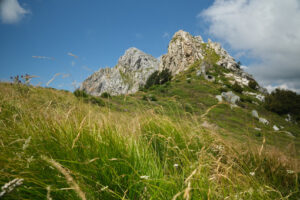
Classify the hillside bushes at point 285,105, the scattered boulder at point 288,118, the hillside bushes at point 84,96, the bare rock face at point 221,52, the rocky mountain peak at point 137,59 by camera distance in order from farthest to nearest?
the rocky mountain peak at point 137,59, the bare rock face at point 221,52, the hillside bushes at point 285,105, the scattered boulder at point 288,118, the hillside bushes at point 84,96

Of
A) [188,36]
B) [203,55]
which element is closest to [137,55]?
[188,36]

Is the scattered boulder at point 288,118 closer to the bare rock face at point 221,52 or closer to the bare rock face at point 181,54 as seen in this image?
the bare rock face at point 181,54

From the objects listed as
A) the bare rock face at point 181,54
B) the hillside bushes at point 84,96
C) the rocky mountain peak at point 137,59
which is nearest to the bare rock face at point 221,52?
the bare rock face at point 181,54

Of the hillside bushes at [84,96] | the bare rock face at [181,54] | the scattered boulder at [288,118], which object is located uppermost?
the bare rock face at [181,54]

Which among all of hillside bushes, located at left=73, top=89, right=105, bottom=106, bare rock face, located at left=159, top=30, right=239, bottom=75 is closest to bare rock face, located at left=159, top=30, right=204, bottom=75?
bare rock face, located at left=159, top=30, right=239, bottom=75

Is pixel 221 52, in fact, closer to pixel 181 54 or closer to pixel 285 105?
pixel 181 54

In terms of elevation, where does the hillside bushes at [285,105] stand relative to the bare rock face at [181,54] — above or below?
below

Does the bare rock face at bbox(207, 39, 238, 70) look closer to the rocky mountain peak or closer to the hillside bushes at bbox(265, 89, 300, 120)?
the hillside bushes at bbox(265, 89, 300, 120)

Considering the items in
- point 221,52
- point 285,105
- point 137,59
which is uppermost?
point 137,59

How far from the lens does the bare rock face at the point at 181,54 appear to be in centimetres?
6153

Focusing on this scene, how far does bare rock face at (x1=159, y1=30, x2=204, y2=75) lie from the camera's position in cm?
6153

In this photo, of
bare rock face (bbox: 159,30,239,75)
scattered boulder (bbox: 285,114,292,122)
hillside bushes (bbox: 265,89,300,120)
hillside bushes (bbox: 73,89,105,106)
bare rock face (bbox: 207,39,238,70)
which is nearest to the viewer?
hillside bushes (bbox: 73,89,105,106)

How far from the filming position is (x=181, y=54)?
6384cm

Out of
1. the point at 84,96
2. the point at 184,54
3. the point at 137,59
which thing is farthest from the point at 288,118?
the point at 137,59
